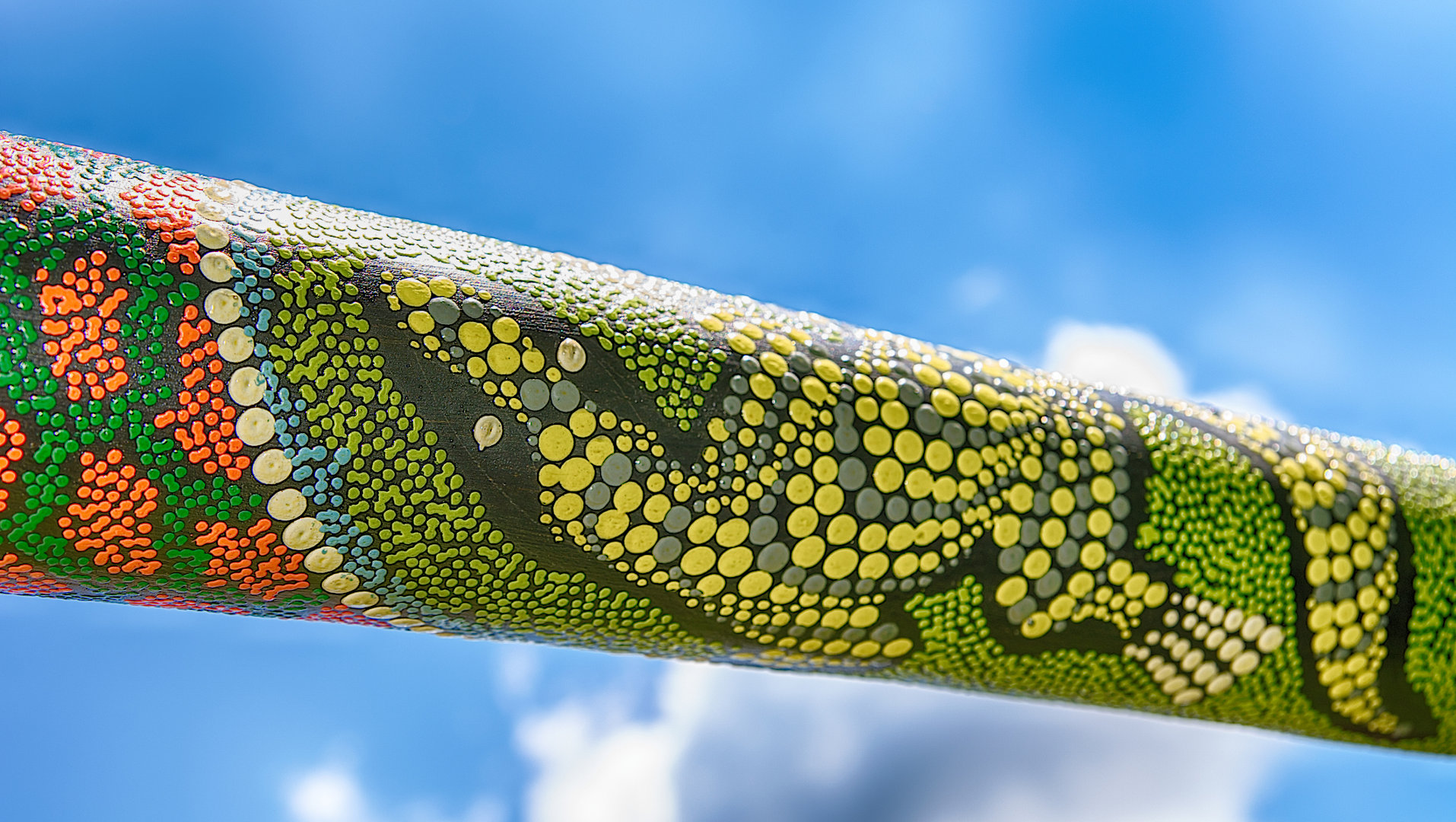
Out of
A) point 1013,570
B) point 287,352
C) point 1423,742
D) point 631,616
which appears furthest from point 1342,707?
point 287,352

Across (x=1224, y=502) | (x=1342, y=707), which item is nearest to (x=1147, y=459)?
(x=1224, y=502)

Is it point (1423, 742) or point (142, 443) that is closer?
point (142, 443)

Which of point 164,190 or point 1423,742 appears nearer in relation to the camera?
point 164,190

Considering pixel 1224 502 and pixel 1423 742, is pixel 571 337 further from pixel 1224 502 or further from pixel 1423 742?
pixel 1423 742

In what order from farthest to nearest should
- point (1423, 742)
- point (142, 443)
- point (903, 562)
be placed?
point (1423, 742), point (903, 562), point (142, 443)

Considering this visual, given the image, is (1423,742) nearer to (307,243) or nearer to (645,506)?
(645,506)

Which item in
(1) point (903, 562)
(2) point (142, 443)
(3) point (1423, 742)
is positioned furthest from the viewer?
(3) point (1423, 742)
